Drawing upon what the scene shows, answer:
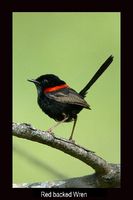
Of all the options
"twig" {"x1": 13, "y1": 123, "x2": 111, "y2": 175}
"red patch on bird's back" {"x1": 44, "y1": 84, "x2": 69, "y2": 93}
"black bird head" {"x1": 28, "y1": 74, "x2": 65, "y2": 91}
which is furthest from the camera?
"black bird head" {"x1": 28, "y1": 74, "x2": 65, "y2": 91}

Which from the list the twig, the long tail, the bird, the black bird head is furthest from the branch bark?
the black bird head

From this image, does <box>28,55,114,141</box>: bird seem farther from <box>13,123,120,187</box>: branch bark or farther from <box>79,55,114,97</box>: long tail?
<box>13,123,120,187</box>: branch bark

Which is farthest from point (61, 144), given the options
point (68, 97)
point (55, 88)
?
point (55, 88)

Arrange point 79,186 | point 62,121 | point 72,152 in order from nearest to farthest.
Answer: point 72,152, point 79,186, point 62,121

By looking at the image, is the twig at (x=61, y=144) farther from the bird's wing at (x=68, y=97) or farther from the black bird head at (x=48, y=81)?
the black bird head at (x=48, y=81)

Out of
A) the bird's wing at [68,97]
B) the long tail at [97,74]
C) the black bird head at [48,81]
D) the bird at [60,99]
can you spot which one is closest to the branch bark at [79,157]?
the bird at [60,99]
